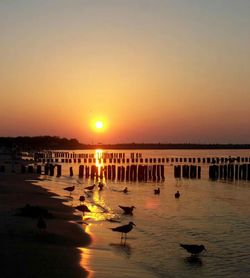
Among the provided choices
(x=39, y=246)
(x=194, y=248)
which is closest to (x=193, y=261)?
(x=194, y=248)

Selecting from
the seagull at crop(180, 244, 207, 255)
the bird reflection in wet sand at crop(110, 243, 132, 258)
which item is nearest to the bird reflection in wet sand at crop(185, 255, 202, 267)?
the seagull at crop(180, 244, 207, 255)

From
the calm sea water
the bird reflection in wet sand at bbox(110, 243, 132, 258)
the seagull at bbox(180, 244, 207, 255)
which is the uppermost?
the seagull at bbox(180, 244, 207, 255)

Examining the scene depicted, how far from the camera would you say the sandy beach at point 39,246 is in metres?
9.74

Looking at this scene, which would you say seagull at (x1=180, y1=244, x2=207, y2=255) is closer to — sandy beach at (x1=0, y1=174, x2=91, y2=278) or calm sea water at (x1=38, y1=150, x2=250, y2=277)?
calm sea water at (x1=38, y1=150, x2=250, y2=277)

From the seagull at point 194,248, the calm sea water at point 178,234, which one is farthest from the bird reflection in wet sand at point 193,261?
the seagull at point 194,248

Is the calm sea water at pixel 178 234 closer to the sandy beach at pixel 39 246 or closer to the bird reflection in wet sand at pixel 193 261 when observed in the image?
the bird reflection in wet sand at pixel 193 261

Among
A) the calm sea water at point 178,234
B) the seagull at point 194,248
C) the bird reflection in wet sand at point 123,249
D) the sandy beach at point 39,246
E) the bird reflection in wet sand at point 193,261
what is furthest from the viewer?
the seagull at point 194,248

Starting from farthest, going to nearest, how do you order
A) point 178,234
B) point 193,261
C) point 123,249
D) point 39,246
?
1. point 178,234
2. point 123,249
3. point 193,261
4. point 39,246

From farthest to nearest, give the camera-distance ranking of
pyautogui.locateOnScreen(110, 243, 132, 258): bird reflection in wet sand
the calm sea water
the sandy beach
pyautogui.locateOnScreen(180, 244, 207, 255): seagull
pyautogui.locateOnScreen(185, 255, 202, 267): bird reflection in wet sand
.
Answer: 1. pyautogui.locateOnScreen(180, 244, 207, 255): seagull
2. pyautogui.locateOnScreen(110, 243, 132, 258): bird reflection in wet sand
3. pyautogui.locateOnScreen(185, 255, 202, 267): bird reflection in wet sand
4. the calm sea water
5. the sandy beach

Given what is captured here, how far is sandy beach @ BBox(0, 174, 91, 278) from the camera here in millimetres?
9742

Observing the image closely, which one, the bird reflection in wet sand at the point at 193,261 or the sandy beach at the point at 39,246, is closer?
the sandy beach at the point at 39,246

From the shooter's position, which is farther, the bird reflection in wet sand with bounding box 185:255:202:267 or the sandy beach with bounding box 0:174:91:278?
the bird reflection in wet sand with bounding box 185:255:202:267

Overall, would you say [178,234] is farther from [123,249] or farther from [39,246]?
[39,246]

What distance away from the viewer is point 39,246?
39.4ft
